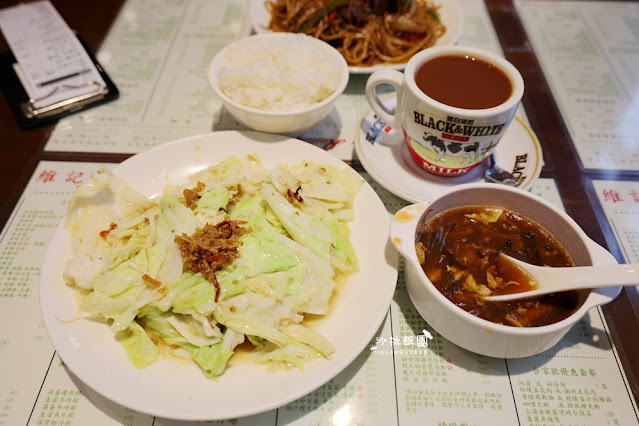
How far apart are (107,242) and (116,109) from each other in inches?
50.7

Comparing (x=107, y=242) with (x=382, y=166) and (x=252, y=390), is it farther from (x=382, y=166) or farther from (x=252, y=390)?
(x=382, y=166)

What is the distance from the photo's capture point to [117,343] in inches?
60.3

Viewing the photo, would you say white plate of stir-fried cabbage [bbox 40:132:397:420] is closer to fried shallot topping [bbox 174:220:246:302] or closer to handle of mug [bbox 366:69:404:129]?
fried shallot topping [bbox 174:220:246:302]

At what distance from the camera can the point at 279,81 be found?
2.28 metres

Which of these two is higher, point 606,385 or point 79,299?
point 79,299

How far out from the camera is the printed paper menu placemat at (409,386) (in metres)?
1.54

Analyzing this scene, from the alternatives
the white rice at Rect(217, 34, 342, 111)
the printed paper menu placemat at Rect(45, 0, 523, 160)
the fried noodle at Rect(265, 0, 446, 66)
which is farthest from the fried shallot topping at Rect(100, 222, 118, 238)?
the fried noodle at Rect(265, 0, 446, 66)

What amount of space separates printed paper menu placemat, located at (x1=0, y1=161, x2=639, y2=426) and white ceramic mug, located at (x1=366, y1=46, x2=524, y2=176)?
2.41ft

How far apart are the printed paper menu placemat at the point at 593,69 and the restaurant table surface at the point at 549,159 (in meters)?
0.02

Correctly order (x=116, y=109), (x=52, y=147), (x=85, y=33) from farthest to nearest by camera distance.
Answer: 1. (x=85, y=33)
2. (x=116, y=109)
3. (x=52, y=147)

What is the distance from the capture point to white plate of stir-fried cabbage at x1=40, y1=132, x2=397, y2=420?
1.43m

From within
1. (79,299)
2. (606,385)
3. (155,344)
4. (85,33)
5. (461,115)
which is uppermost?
(461,115)

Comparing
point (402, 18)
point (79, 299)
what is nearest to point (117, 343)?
point (79, 299)

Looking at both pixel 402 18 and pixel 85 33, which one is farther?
pixel 85 33
